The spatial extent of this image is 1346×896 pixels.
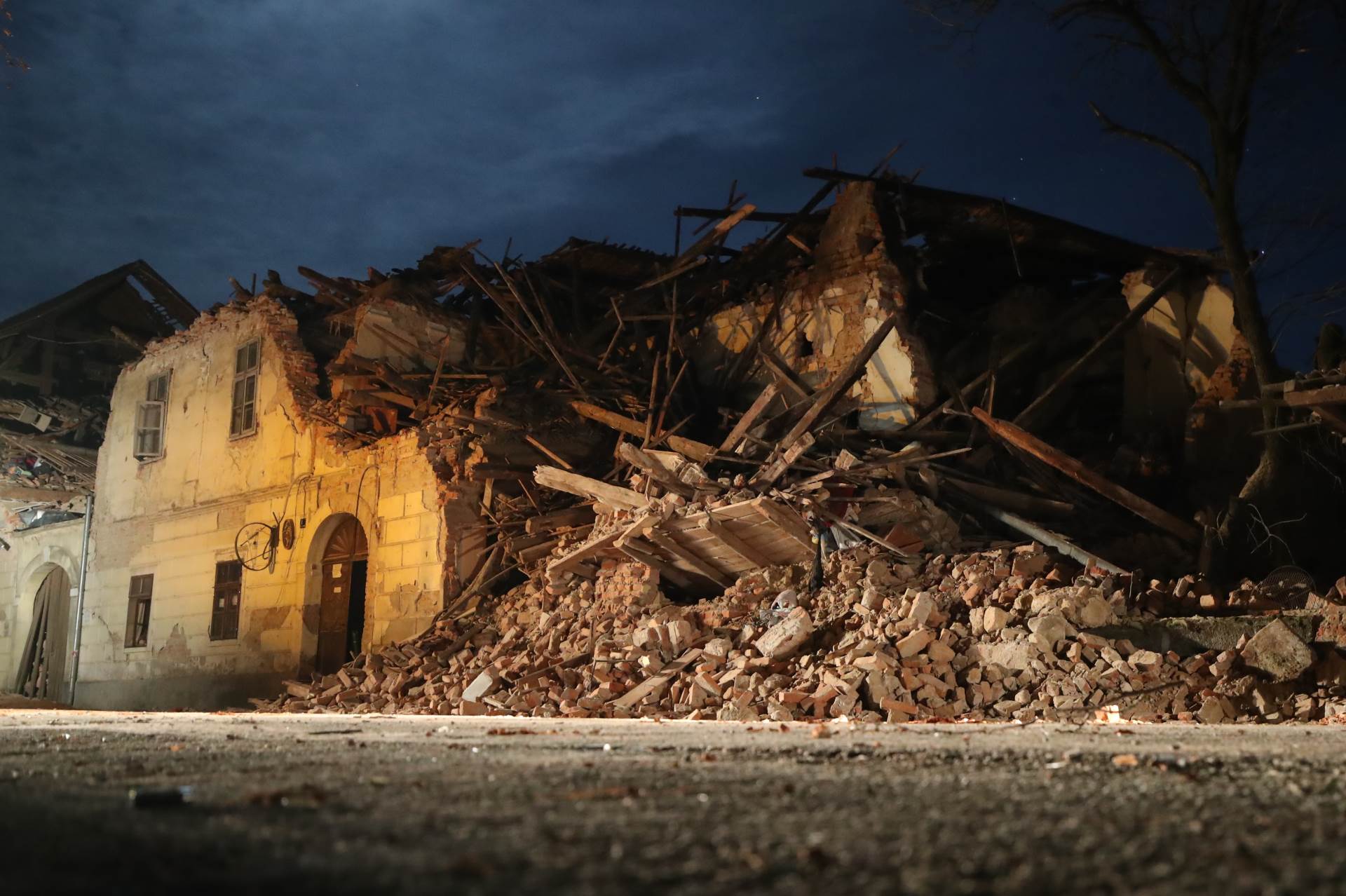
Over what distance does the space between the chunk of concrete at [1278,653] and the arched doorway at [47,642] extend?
20.9m

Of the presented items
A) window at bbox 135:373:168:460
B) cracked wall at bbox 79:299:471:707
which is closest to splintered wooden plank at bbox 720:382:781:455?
cracked wall at bbox 79:299:471:707

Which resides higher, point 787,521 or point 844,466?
point 844,466

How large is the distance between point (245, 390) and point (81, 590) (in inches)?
223

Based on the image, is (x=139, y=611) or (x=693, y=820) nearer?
(x=693, y=820)

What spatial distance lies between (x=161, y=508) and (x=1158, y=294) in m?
16.2

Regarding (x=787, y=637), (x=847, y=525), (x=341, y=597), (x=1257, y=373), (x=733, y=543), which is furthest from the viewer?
(x=341, y=597)

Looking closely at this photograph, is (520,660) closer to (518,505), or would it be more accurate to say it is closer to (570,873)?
(518,505)

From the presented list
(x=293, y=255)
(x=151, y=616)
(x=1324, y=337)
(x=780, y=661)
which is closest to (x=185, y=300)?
(x=151, y=616)

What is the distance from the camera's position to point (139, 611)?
62.0ft

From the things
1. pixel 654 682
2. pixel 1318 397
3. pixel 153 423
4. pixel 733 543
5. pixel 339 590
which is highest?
pixel 153 423

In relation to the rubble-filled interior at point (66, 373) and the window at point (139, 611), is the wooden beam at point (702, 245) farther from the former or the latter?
the rubble-filled interior at point (66, 373)

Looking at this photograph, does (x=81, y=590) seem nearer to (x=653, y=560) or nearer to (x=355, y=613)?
(x=355, y=613)

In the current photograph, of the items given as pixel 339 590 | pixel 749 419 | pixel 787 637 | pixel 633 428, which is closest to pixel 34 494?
pixel 339 590

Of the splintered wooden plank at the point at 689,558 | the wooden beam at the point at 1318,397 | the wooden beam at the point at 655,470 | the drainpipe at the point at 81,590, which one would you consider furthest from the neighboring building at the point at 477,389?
the wooden beam at the point at 1318,397
